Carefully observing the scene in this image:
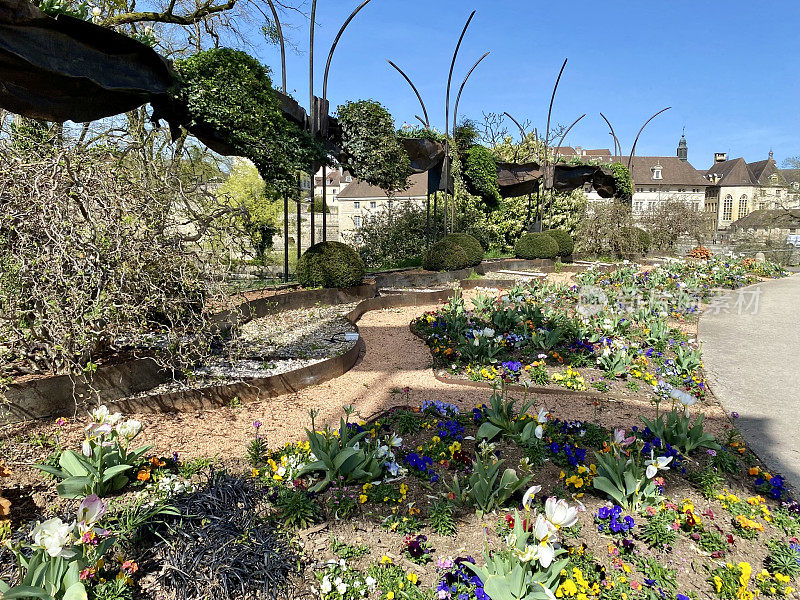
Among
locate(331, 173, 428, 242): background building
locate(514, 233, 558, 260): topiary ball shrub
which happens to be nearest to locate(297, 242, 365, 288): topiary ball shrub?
locate(514, 233, 558, 260): topiary ball shrub

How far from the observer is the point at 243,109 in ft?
21.5

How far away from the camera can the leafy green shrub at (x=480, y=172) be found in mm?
14312

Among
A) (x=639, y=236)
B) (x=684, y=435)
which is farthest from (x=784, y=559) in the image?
(x=639, y=236)

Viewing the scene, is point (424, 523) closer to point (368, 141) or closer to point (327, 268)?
point (327, 268)

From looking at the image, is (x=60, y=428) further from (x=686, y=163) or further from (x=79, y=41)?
(x=686, y=163)

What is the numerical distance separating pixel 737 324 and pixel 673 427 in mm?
5767

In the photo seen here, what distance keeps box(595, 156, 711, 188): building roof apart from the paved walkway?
45542 mm

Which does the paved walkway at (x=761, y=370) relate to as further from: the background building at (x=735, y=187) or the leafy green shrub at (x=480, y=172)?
the background building at (x=735, y=187)

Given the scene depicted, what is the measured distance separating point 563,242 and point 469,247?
5355mm

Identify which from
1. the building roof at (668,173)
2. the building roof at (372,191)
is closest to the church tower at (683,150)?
the building roof at (668,173)

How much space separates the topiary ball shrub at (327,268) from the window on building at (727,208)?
53229 mm

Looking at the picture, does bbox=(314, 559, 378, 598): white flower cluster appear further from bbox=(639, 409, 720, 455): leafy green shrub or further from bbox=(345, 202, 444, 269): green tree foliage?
bbox=(345, 202, 444, 269): green tree foliage

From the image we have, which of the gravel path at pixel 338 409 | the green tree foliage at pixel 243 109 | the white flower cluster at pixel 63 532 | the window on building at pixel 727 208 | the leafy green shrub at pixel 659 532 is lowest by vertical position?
the gravel path at pixel 338 409

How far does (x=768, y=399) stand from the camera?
14.7ft
